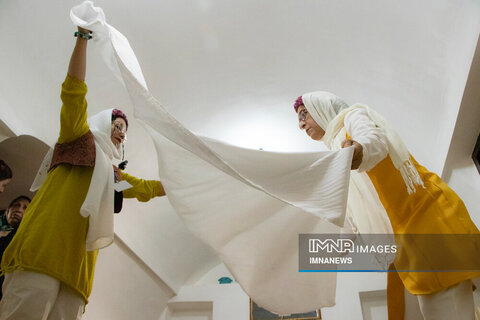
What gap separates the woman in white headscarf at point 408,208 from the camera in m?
1.23

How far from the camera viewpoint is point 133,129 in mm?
2385

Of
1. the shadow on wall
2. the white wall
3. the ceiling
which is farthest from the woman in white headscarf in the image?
the shadow on wall

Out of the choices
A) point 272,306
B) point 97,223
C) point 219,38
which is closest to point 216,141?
point 97,223

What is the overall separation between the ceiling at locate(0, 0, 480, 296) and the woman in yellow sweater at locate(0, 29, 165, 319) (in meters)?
0.57

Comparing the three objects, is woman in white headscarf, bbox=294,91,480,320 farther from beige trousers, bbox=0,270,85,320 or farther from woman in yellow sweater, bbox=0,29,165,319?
beige trousers, bbox=0,270,85,320

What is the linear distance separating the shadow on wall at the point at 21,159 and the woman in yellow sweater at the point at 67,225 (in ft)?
2.02

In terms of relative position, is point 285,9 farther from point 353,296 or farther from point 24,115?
point 353,296

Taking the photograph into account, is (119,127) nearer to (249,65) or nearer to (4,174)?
(4,174)

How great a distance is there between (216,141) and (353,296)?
5.55ft

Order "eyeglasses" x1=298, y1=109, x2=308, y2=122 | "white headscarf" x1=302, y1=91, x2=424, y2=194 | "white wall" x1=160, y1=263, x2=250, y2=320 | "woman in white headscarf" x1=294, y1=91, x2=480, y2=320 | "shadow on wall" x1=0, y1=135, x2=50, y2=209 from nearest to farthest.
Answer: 1. "woman in white headscarf" x1=294, y1=91, x2=480, y2=320
2. "white headscarf" x1=302, y1=91, x2=424, y2=194
3. "eyeglasses" x1=298, y1=109, x2=308, y2=122
4. "shadow on wall" x1=0, y1=135, x2=50, y2=209
5. "white wall" x1=160, y1=263, x2=250, y2=320

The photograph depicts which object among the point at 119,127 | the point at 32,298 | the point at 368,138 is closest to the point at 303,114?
the point at 368,138

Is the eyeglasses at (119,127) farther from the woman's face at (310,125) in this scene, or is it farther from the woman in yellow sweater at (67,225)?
the woman's face at (310,125)

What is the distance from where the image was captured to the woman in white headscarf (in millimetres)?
1232

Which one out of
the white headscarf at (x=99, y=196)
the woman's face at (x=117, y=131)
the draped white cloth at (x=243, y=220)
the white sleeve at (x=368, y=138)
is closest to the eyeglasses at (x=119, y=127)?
the woman's face at (x=117, y=131)
